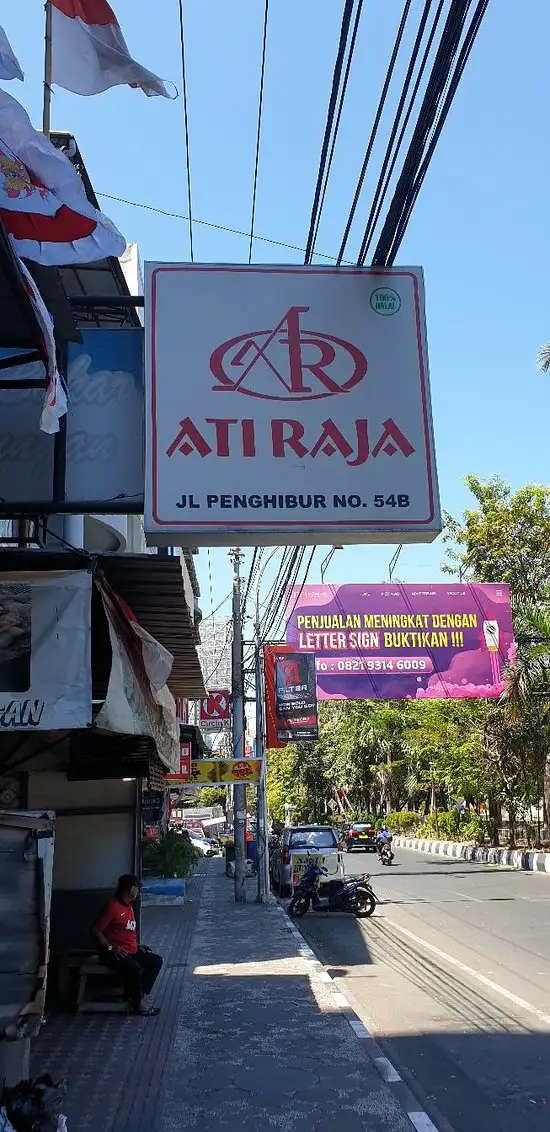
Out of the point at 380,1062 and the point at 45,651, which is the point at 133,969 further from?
the point at 45,651

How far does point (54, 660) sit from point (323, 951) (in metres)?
8.70

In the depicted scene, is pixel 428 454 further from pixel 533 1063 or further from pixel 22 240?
pixel 533 1063

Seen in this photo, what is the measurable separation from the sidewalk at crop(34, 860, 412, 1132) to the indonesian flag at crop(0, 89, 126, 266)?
206 inches

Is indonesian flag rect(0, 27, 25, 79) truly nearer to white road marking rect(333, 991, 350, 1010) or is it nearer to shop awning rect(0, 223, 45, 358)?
shop awning rect(0, 223, 45, 358)

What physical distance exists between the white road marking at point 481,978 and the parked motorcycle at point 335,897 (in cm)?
183

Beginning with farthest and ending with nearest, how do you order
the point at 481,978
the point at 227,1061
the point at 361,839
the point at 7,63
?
1. the point at 361,839
2. the point at 481,978
3. the point at 227,1061
4. the point at 7,63

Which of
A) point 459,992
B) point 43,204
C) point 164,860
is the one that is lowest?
point 459,992

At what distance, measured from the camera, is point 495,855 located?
29344 millimetres

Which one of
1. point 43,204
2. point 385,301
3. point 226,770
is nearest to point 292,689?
point 226,770

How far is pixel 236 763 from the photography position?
1947 centimetres

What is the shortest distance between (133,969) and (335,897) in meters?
8.45

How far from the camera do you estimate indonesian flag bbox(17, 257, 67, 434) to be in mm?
5090

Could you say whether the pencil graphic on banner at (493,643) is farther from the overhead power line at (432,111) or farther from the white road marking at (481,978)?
the overhead power line at (432,111)

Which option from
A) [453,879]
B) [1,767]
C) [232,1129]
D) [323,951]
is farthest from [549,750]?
[232,1129]
